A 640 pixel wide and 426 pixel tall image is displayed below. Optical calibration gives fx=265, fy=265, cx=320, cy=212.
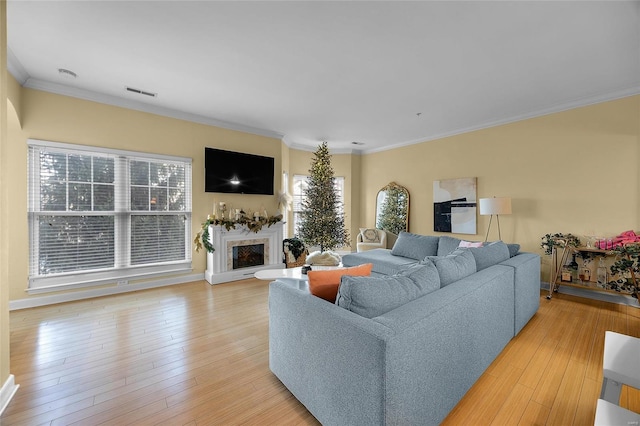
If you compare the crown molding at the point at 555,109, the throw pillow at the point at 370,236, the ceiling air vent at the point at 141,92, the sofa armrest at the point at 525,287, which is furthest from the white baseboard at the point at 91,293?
the crown molding at the point at 555,109

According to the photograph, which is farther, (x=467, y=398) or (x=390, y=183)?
(x=390, y=183)

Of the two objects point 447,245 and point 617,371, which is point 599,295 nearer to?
point 447,245

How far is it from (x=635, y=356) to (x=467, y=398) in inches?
37.1

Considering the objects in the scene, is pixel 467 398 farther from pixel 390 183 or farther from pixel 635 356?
pixel 390 183

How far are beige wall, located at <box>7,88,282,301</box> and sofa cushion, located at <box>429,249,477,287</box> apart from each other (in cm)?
382

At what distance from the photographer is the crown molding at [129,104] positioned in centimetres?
349

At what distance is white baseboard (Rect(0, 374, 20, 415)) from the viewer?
5.65 feet

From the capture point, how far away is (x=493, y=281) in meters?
2.12

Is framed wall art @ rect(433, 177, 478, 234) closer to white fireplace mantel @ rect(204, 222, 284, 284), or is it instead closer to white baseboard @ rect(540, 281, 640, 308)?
white baseboard @ rect(540, 281, 640, 308)

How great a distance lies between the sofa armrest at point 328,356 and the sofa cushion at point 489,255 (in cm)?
173

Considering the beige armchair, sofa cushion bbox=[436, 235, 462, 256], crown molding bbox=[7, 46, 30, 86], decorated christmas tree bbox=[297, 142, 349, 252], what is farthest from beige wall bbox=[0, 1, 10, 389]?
the beige armchair

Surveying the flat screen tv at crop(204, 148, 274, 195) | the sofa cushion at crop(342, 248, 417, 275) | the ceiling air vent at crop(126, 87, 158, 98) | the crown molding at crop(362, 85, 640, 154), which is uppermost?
the ceiling air vent at crop(126, 87, 158, 98)

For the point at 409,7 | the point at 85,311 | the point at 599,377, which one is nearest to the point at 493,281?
the point at 599,377

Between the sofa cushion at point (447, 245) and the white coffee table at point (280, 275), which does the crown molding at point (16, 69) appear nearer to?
the white coffee table at point (280, 275)
